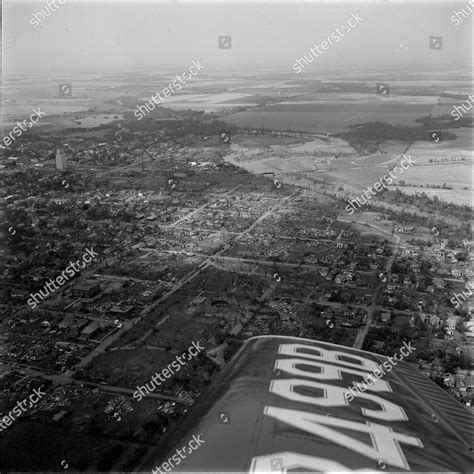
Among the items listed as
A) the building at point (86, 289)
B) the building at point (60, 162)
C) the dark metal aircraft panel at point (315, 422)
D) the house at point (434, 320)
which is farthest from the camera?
the building at point (60, 162)

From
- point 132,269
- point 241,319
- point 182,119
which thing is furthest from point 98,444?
point 182,119

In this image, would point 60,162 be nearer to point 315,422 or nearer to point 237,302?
point 237,302

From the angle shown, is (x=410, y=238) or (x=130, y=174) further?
(x=130, y=174)

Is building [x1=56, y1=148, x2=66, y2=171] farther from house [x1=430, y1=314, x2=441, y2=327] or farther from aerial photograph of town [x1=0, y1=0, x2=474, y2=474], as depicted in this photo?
house [x1=430, y1=314, x2=441, y2=327]

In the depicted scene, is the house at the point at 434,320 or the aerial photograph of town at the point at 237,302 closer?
the aerial photograph of town at the point at 237,302

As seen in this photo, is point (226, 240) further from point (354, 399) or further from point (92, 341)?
point (354, 399)

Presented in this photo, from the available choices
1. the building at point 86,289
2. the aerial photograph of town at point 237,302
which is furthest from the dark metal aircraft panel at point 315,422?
the building at point 86,289

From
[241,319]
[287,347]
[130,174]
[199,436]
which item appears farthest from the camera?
[130,174]

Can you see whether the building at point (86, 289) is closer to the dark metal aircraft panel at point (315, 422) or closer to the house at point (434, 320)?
the house at point (434, 320)
